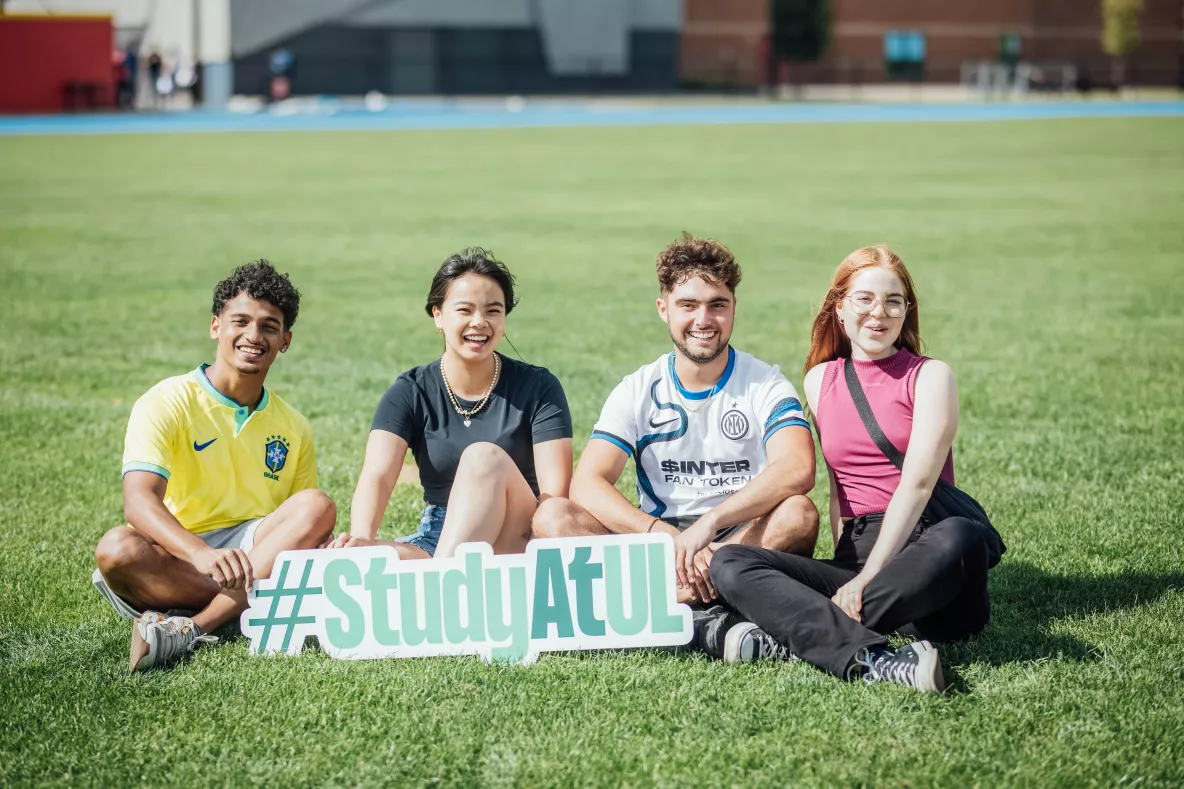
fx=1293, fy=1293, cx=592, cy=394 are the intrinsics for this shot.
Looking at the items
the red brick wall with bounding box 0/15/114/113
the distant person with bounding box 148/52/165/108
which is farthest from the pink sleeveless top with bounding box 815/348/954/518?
the distant person with bounding box 148/52/165/108

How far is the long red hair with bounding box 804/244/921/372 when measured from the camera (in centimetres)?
459

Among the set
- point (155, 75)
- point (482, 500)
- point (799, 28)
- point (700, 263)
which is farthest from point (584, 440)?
point (799, 28)

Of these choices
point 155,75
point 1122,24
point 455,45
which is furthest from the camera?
point 1122,24

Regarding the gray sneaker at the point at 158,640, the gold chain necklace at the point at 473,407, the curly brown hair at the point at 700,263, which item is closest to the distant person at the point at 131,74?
the gold chain necklace at the point at 473,407

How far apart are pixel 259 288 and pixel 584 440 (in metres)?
2.91

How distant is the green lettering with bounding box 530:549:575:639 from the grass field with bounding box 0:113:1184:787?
0.14 m

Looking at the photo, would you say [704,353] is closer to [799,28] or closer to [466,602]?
[466,602]

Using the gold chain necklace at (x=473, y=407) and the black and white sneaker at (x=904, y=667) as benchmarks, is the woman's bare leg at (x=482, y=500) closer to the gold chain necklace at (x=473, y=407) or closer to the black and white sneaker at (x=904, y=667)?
the gold chain necklace at (x=473, y=407)

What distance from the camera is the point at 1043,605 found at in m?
4.75

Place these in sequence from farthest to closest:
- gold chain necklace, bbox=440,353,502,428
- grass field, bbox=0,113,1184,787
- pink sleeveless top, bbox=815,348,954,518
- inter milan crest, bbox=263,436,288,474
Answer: gold chain necklace, bbox=440,353,502,428 < inter milan crest, bbox=263,436,288,474 < pink sleeveless top, bbox=815,348,954,518 < grass field, bbox=0,113,1184,787

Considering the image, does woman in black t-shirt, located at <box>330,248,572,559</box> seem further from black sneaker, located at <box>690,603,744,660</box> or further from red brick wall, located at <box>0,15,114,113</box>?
red brick wall, located at <box>0,15,114,113</box>

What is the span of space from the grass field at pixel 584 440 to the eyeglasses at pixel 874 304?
1156 mm

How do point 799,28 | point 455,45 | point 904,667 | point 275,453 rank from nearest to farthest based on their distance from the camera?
point 904,667 → point 275,453 → point 455,45 → point 799,28

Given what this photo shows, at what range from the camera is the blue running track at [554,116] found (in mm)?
40594
